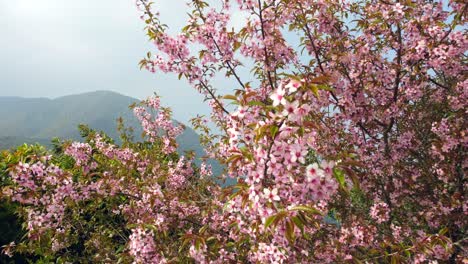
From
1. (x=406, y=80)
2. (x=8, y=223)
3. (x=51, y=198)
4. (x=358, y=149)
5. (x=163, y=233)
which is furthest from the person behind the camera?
(x=8, y=223)

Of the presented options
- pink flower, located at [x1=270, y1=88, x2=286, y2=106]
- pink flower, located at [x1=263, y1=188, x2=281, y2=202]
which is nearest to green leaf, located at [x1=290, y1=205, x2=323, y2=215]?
pink flower, located at [x1=263, y1=188, x2=281, y2=202]

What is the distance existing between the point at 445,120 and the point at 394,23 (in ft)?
5.81

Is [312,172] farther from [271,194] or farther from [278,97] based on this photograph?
[278,97]

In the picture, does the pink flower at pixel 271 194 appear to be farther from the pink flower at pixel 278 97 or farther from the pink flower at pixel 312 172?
the pink flower at pixel 278 97

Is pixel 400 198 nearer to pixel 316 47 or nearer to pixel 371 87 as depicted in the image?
pixel 371 87

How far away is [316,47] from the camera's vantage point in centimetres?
617

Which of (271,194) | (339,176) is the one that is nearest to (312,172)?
(339,176)

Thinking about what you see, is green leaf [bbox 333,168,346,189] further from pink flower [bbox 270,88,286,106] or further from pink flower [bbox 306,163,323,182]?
pink flower [bbox 270,88,286,106]

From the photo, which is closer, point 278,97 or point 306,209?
point 306,209

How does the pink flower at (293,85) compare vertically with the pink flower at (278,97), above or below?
above

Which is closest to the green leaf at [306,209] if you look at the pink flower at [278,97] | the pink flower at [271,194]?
the pink flower at [271,194]

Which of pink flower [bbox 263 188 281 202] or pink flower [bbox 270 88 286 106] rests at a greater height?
pink flower [bbox 270 88 286 106]

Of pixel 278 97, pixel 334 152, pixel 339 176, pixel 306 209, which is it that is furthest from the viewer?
pixel 334 152

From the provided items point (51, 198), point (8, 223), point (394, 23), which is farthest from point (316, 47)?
point (8, 223)
